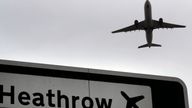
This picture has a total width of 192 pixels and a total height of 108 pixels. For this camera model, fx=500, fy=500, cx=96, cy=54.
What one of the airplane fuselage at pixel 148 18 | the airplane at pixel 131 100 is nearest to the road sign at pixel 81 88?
the airplane at pixel 131 100

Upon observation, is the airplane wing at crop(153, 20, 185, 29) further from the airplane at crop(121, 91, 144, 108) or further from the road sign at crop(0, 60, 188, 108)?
the airplane at crop(121, 91, 144, 108)

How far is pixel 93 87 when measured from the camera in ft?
16.6

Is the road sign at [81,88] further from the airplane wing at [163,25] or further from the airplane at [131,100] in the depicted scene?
the airplane wing at [163,25]

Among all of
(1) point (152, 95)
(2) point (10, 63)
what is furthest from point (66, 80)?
(1) point (152, 95)

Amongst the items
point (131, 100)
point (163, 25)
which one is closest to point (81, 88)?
point (131, 100)

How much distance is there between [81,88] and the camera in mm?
4996

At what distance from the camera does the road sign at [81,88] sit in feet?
15.5

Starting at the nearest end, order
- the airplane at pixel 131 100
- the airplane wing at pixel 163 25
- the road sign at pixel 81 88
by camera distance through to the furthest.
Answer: the road sign at pixel 81 88
the airplane at pixel 131 100
the airplane wing at pixel 163 25

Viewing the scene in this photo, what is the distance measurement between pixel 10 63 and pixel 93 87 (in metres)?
0.87

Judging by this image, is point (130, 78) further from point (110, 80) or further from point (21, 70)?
point (21, 70)

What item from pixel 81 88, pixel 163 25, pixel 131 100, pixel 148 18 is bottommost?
pixel 131 100

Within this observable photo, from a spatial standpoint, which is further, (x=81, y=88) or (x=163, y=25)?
(x=163, y=25)

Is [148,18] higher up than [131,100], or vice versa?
[148,18]

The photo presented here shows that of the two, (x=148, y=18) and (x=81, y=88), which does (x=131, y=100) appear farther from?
(x=148, y=18)
